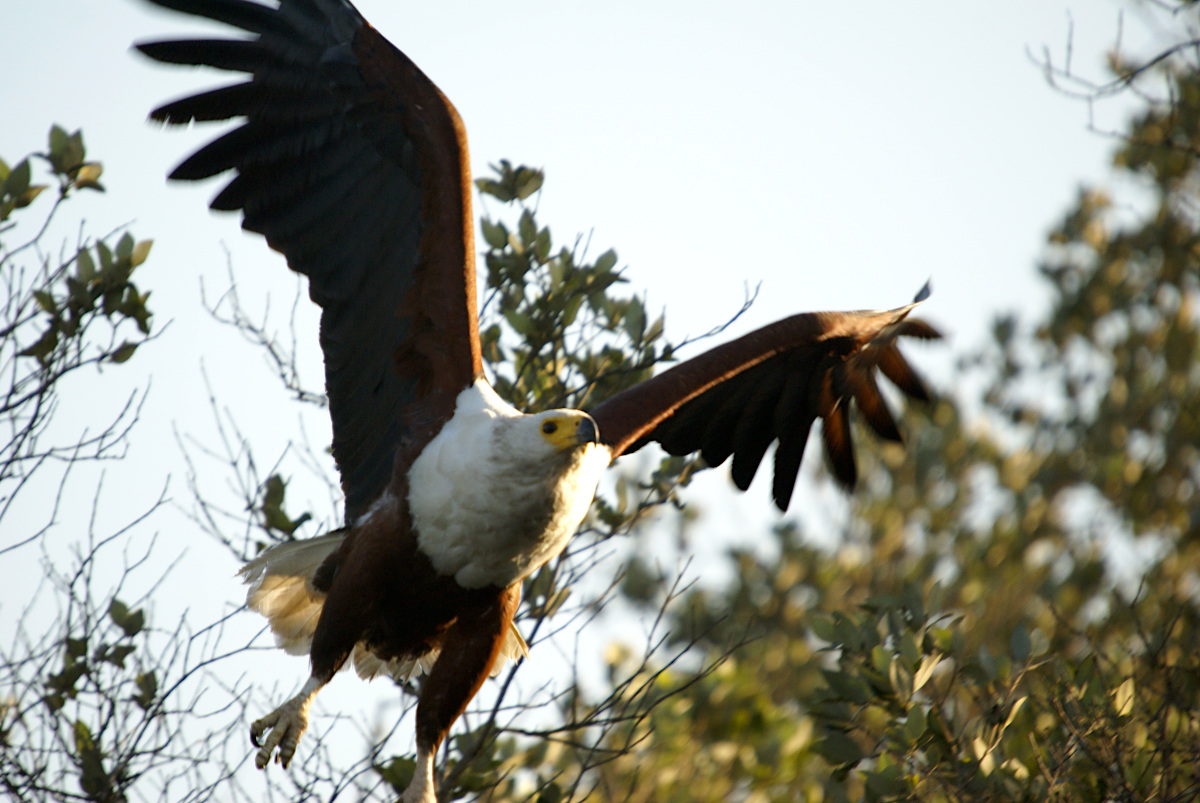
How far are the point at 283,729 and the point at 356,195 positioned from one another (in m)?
1.81

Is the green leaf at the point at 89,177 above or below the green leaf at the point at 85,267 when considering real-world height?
above

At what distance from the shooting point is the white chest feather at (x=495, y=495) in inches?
147

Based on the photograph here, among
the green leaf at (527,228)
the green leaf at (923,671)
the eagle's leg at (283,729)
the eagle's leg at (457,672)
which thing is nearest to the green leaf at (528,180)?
the green leaf at (527,228)

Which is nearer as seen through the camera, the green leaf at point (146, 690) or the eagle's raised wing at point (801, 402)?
the green leaf at point (146, 690)

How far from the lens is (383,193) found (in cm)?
418

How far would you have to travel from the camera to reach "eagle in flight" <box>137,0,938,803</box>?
3.82 metres

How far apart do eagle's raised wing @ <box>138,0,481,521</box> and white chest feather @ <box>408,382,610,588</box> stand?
0.22 metres

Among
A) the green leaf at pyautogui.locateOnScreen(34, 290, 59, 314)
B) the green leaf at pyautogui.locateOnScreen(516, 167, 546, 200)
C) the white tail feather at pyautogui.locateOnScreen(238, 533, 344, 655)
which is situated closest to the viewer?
the green leaf at pyautogui.locateOnScreen(34, 290, 59, 314)

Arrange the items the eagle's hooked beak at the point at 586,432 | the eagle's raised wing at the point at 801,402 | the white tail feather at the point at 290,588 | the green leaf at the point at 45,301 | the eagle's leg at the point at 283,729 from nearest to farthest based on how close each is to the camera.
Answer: the eagle's hooked beak at the point at 586,432, the eagle's leg at the point at 283,729, the green leaf at the point at 45,301, the white tail feather at the point at 290,588, the eagle's raised wing at the point at 801,402

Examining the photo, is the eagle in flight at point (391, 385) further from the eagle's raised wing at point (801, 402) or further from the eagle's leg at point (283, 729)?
the eagle's raised wing at point (801, 402)

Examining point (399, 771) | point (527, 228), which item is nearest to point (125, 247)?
point (527, 228)

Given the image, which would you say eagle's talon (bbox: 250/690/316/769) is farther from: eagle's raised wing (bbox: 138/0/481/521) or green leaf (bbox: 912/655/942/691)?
green leaf (bbox: 912/655/942/691)

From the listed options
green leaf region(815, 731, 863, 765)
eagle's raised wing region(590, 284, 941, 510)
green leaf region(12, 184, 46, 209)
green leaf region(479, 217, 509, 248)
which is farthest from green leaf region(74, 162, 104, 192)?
green leaf region(815, 731, 863, 765)

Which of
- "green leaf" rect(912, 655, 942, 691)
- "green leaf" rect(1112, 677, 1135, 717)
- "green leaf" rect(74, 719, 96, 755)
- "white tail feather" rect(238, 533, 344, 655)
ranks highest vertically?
"white tail feather" rect(238, 533, 344, 655)
